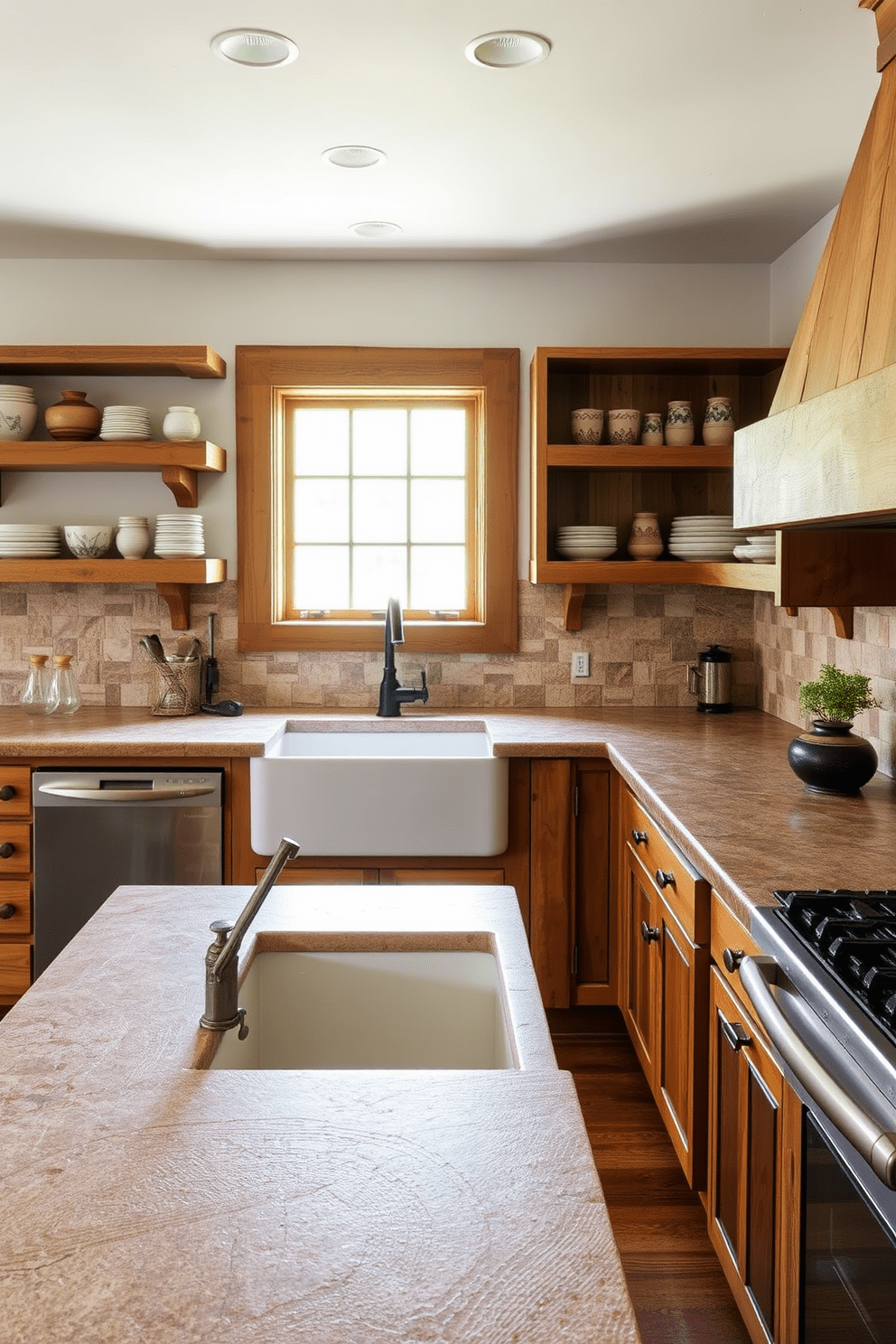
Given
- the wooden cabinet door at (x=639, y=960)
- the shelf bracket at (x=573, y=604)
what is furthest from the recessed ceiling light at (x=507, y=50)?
the wooden cabinet door at (x=639, y=960)

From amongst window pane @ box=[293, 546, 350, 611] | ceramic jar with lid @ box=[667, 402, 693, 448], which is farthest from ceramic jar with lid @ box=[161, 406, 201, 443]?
ceramic jar with lid @ box=[667, 402, 693, 448]

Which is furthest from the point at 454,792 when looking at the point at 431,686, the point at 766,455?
the point at 766,455

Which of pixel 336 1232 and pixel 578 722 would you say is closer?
pixel 336 1232

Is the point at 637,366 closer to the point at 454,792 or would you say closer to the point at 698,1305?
the point at 454,792

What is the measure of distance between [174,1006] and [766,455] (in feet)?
5.05

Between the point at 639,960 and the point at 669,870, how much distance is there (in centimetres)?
58

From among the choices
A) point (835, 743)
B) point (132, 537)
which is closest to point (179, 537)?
point (132, 537)

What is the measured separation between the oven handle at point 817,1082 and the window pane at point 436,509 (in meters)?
2.71

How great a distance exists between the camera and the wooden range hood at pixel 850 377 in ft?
5.29

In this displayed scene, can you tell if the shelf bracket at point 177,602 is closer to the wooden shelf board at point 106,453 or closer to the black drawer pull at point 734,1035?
the wooden shelf board at point 106,453

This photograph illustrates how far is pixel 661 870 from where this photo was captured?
249 cm

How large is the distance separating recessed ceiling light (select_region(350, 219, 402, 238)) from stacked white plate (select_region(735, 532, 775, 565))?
1.50 m

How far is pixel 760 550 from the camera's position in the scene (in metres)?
3.18

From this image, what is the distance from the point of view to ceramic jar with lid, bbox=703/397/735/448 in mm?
3691
